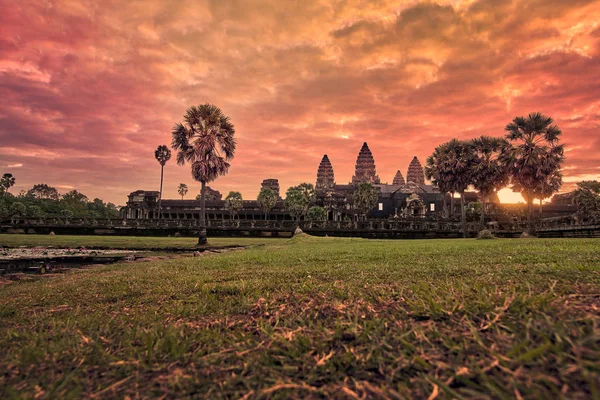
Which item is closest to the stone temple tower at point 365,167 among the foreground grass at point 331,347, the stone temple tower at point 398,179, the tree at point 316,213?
the stone temple tower at point 398,179

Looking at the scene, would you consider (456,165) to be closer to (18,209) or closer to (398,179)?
(18,209)

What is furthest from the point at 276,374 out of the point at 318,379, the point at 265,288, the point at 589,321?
the point at 265,288

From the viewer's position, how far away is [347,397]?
154 cm

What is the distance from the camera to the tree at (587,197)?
5995 centimetres

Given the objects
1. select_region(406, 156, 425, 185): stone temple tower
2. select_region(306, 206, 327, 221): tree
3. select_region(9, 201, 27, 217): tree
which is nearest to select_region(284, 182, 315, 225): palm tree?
select_region(306, 206, 327, 221): tree

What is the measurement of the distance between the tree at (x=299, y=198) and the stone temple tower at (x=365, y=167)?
7506 centimetres

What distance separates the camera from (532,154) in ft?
115

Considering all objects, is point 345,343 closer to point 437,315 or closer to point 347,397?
point 347,397

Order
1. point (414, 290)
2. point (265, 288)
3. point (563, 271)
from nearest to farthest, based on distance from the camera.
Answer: point (414, 290)
point (563, 271)
point (265, 288)

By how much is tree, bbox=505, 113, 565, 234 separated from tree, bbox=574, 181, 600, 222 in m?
31.6

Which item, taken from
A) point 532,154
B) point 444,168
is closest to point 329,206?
point 444,168

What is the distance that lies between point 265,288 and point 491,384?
10.2 feet

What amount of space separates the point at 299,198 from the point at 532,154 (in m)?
58.9

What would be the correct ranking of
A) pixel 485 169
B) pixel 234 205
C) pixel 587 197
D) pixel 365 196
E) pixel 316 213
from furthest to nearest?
pixel 316 213 < pixel 234 205 < pixel 365 196 < pixel 587 197 < pixel 485 169
